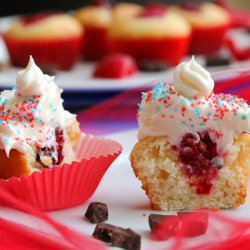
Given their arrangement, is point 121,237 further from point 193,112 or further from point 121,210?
point 193,112

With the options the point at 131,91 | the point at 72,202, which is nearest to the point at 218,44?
the point at 131,91

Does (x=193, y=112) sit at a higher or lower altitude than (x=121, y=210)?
higher

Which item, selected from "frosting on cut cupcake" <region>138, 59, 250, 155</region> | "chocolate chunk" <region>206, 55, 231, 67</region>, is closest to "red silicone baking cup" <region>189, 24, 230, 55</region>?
"chocolate chunk" <region>206, 55, 231, 67</region>

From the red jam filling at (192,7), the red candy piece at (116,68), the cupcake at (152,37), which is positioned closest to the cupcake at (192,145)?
the red candy piece at (116,68)

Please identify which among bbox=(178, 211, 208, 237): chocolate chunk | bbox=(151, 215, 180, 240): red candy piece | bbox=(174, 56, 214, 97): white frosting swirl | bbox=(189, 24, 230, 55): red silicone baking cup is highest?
bbox=(174, 56, 214, 97): white frosting swirl

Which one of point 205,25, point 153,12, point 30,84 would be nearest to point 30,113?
point 30,84

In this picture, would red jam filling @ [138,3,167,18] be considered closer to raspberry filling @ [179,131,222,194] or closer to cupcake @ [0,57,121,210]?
cupcake @ [0,57,121,210]
